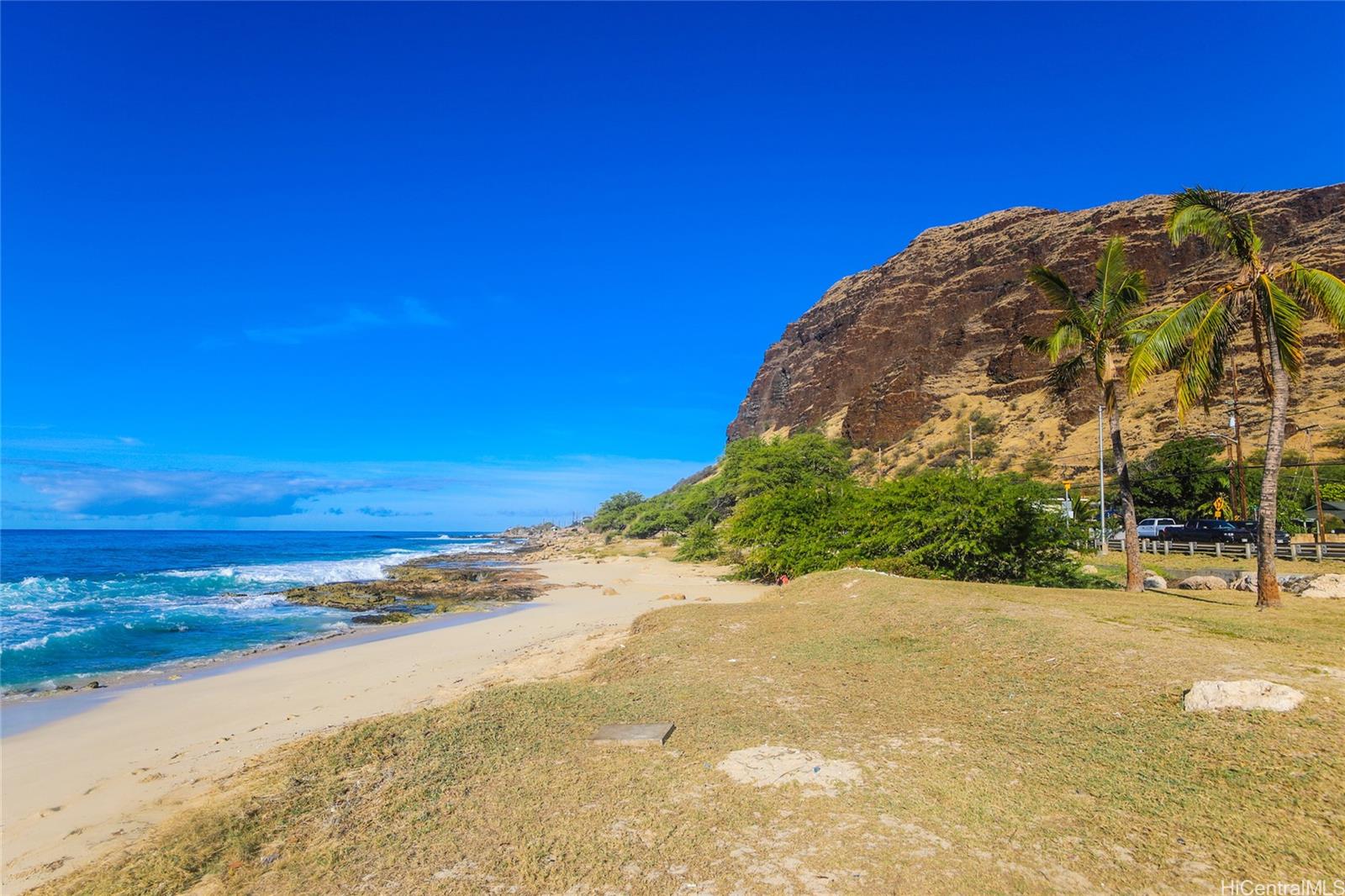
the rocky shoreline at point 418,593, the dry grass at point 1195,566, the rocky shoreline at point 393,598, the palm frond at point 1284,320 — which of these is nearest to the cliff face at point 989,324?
the dry grass at point 1195,566

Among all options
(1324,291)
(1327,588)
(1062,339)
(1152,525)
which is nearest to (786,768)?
(1324,291)

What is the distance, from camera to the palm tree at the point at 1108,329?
16.5 metres

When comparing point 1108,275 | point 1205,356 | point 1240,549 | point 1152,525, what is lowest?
point 1240,549

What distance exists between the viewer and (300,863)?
4715 millimetres

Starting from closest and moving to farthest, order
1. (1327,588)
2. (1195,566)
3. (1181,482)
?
(1327,588) < (1195,566) < (1181,482)

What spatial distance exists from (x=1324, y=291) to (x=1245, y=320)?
1.84 m

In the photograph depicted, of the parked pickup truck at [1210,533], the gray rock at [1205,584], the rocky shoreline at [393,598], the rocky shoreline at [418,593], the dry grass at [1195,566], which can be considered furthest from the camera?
the parked pickup truck at [1210,533]

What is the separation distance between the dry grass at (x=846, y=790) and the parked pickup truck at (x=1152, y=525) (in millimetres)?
32260

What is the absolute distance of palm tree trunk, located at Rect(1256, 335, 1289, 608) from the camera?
12203mm

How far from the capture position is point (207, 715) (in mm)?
10727

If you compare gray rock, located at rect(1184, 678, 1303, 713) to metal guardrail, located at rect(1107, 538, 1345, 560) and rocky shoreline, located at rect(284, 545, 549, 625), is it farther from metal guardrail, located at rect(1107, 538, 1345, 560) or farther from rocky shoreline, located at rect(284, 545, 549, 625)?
rocky shoreline, located at rect(284, 545, 549, 625)

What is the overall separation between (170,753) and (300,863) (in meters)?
5.53

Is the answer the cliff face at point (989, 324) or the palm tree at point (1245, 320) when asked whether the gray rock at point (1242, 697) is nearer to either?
the palm tree at point (1245, 320)

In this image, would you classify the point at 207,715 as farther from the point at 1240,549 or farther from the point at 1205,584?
the point at 1240,549
